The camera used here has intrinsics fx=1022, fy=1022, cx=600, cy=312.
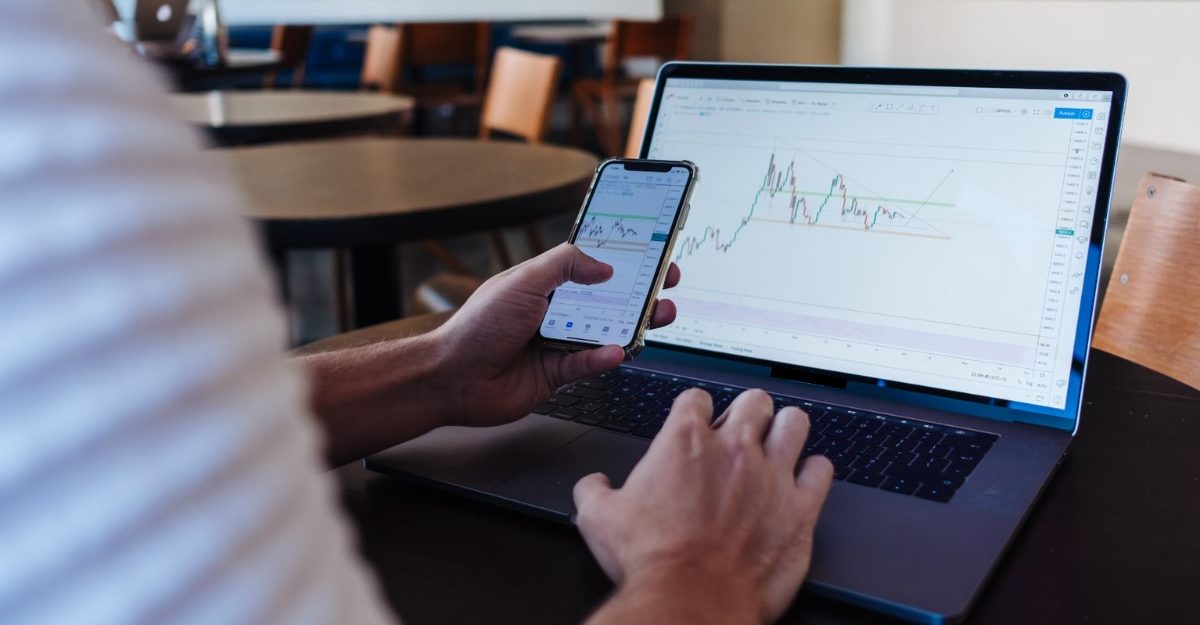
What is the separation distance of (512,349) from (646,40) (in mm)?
5309

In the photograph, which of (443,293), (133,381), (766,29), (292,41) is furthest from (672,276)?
(766,29)

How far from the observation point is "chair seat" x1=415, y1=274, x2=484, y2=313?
1750 millimetres

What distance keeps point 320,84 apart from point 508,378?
6351mm

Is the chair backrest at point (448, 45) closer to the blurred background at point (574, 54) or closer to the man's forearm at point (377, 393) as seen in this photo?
the blurred background at point (574, 54)

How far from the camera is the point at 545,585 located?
573mm

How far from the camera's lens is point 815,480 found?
57cm

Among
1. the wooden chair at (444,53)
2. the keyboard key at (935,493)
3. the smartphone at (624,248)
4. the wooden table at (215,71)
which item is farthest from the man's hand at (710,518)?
the wooden chair at (444,53)

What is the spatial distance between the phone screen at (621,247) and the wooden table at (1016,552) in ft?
0.54

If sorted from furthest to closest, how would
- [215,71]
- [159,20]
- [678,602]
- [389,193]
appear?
[159,20] < [215,71] < [389,193] < [678,602]

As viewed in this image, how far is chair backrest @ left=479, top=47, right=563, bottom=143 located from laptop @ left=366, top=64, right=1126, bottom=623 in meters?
1.44

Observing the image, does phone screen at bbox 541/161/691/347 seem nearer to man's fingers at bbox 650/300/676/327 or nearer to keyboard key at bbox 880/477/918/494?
man's fingers at bbox 650/300/676/327

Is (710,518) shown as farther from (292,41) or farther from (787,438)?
(292,41)

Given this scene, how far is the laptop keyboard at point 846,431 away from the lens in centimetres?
68

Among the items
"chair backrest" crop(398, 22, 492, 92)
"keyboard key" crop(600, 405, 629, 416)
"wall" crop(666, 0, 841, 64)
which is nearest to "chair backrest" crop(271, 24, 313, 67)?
"chair backrest" crop(398, 22, 492, 92)
